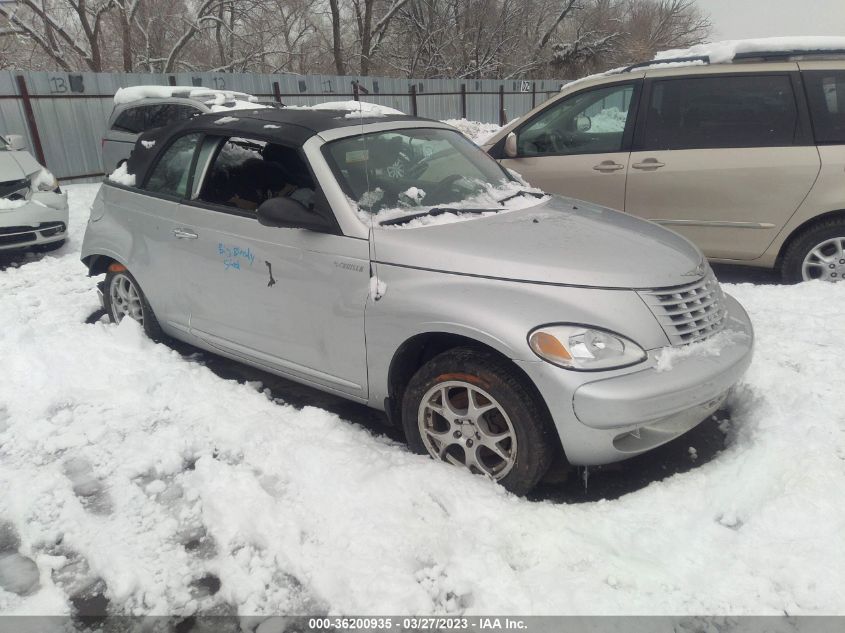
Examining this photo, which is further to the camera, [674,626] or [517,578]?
[517,578]

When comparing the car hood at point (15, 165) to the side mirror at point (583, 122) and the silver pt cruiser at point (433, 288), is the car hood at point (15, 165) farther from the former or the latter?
the side mirror at point (583, 122)

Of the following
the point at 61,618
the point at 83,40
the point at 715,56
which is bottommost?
the point at 61,618

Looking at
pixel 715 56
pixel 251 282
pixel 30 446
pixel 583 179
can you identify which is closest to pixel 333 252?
pixel 251 282

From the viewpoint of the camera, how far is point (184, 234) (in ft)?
12.6

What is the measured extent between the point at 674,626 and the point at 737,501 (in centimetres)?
73

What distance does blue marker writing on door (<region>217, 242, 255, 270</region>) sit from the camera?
3.48 m

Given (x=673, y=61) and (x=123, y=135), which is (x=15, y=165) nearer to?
(x=123, y=135)

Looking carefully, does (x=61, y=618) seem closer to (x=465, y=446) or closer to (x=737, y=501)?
(x=465, y=446)

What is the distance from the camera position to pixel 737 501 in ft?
8.24

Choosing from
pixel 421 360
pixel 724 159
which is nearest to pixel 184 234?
pixel 421 360

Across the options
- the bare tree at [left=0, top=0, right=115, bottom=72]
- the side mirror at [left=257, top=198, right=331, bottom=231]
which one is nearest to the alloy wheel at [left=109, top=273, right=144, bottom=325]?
the side mirror at [left=257, top=198, right=331, bottom=231]

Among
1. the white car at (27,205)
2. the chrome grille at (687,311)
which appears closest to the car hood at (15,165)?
the white car at (27,205)

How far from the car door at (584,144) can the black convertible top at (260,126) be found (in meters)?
2.09

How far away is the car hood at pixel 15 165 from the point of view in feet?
23.1
